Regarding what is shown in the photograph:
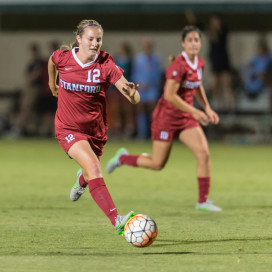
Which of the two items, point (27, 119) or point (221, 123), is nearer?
point (221, 123)

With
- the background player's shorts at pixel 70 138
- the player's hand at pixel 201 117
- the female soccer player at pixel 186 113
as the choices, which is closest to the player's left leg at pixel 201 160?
the female soccer player at pixel 186 113

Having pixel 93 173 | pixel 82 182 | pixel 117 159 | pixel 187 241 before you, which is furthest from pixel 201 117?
pixel 117 159

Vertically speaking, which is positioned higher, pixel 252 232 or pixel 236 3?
pixel 236 3

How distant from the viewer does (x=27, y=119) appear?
23.0 m

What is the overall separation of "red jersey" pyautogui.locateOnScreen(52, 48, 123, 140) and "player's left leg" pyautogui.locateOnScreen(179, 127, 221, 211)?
6.60 feet

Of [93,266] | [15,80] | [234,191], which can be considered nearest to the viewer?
→ [93,266]

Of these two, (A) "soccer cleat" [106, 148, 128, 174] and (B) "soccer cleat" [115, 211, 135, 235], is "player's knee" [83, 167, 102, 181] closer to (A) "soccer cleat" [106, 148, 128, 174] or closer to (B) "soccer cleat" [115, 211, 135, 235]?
(B) "soccer cleat" [115, 211, 135, 235]

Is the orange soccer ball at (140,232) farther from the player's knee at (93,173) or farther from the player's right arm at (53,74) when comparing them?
the player's right arm at (53,74)

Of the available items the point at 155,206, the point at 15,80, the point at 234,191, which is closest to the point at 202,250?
the point at 155,206

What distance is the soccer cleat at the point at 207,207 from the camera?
1009 centimetres

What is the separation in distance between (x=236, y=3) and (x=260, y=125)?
10.4 ft

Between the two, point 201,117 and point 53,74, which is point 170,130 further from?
point 53,74

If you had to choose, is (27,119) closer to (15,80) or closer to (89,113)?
(15,80)

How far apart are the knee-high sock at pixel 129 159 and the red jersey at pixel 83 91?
299cm
